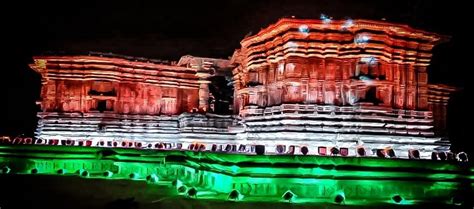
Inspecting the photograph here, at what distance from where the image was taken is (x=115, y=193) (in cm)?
792

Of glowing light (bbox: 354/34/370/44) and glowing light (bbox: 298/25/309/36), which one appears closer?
glowing light (bbox: 354/34/370/44)

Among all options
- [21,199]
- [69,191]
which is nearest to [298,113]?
[69,191]

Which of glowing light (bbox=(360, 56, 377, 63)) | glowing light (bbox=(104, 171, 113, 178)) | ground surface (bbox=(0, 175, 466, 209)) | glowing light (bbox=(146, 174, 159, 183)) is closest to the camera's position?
ground surface (bbox=(0, 175, 466, 209))

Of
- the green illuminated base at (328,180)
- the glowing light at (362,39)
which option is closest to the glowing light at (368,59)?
the glowing light at (362,39)

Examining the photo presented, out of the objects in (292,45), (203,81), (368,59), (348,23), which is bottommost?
(203,81)

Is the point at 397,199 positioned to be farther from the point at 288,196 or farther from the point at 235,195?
the point at 235,195

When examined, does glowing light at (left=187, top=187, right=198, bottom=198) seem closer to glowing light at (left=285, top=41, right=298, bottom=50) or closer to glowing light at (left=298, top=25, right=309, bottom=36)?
glowing light at (left=285, top=41, right=298, bottom=50)

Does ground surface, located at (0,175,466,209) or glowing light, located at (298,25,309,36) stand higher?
glowing light, located at (298,25,309,36)

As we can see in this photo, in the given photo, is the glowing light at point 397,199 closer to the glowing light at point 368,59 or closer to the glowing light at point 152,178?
the glowing light at point 152,178

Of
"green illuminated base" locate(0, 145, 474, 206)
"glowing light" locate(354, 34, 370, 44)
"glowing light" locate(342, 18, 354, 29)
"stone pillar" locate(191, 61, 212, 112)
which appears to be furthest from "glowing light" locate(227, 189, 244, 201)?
"stone pillar" locate(191, 61, 212, 112)

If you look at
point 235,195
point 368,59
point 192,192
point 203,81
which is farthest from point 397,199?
point 203,81

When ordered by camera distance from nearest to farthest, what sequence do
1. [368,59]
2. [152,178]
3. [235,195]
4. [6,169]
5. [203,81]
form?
[235,195]
[152,178]
[6,169]
[368,59]
[203,81]

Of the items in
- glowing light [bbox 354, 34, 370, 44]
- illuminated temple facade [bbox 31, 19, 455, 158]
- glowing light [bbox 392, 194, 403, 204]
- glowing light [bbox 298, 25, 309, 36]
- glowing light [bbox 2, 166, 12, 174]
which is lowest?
glowing light [bbox 2, 166, 12, 174]

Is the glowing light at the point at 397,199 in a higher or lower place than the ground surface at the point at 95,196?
higher
